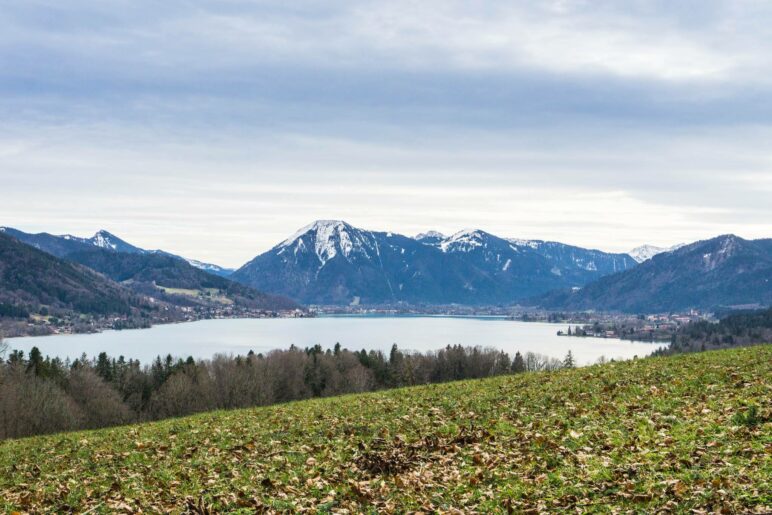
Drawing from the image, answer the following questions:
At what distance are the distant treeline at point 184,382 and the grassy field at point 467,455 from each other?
39.2m

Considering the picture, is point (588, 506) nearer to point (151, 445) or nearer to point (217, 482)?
point (217, 482)

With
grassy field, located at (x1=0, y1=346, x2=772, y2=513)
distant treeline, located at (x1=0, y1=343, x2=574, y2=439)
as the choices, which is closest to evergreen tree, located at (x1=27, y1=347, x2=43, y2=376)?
distant treeline, located at (x1=0, y1=343, x2=574, y2=439)

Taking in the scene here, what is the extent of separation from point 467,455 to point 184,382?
68.5 meters

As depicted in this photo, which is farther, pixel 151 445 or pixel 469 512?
pixel 151 445

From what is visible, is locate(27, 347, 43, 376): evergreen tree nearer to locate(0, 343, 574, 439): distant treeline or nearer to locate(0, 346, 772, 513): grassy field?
locate(0, 343, 574, 439): distant treeline

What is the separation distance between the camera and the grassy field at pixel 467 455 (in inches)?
479

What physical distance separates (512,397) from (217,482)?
1089cm

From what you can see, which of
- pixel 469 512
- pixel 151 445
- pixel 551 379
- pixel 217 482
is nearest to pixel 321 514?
pixel 469 512

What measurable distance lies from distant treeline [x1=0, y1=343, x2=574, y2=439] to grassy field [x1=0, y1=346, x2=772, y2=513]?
3915 cm

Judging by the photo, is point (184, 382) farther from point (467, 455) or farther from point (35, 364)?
point (467, 455)

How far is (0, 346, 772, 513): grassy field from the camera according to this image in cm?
1216

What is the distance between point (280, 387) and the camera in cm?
9212

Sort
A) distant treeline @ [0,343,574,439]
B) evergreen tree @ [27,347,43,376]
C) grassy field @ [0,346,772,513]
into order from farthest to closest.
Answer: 1. evergreen tree @ [27,347,43,376]
2. distant treeline @ [0,343,574,439]
3. grassy field @ [0,346,772,513]

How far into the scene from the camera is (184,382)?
7819 cm
